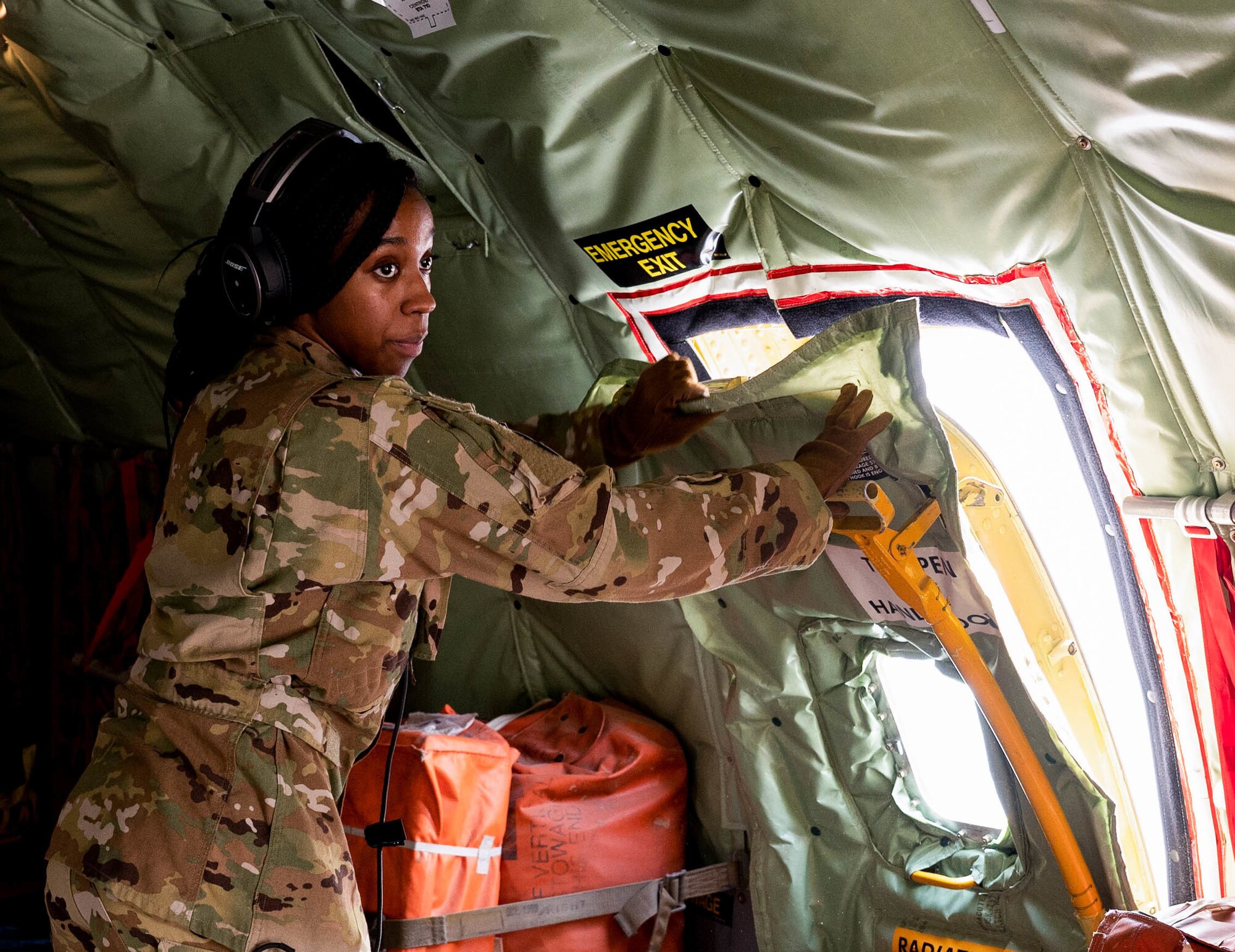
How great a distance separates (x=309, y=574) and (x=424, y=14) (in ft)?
3.65

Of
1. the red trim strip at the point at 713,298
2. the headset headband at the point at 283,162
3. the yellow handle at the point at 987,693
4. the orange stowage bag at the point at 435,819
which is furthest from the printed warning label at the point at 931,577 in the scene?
the headset headband at the point at 283,162

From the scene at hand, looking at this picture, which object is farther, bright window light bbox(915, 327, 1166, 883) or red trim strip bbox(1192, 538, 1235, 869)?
bright window light bbox(915, 327, 1166, 883)

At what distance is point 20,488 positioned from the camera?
496 cm

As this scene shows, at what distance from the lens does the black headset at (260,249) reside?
6.64 feet

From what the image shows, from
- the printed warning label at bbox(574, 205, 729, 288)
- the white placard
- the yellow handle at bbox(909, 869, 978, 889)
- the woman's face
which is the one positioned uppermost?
the white placard

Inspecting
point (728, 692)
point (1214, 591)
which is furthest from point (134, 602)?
point (1214, 591)

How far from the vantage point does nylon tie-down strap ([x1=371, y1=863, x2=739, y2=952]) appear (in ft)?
9.68

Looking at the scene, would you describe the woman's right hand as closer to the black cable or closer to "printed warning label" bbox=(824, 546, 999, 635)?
"printed warning label" bbox=(824, 546, 999, 635)

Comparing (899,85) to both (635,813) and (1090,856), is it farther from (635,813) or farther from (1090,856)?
(635,813)

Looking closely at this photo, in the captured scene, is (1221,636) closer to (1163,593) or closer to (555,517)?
(1163,593)

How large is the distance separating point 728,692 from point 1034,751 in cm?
95

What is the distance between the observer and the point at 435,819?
3.00m

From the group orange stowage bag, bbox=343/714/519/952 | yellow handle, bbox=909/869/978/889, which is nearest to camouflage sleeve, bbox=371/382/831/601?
yellow handle, bbox=909/869/978/889

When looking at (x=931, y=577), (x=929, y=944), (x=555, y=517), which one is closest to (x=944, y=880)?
(x=929, y=944)
